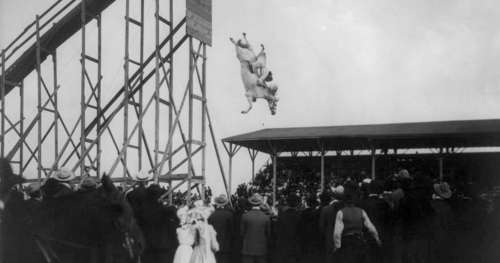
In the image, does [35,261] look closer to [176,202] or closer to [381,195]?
[381,195]

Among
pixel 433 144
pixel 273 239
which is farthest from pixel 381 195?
pixel 433 144

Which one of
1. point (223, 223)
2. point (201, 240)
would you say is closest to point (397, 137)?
point (223, 223)

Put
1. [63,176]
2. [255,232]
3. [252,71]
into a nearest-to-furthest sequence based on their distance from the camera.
Result: [63,176]
[255,232]
[252,71]

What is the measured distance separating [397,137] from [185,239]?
715 inches

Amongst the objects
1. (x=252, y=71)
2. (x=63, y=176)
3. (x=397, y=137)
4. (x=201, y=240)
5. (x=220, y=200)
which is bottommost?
(x=201, y=240)

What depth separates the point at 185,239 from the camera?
9.43m

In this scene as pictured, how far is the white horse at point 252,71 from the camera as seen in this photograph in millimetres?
17062

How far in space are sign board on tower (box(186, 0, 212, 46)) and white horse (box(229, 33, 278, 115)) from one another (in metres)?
0.71

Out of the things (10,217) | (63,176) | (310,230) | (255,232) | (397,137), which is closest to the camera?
(10,217)

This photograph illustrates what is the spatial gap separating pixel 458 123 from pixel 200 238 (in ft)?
71.0

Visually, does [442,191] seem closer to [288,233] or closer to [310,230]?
[310,230]

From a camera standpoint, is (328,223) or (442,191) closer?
(328,223)

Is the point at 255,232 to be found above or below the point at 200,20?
below

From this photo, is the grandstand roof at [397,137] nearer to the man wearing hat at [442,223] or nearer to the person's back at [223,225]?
the man wearing hat at [442,223]
